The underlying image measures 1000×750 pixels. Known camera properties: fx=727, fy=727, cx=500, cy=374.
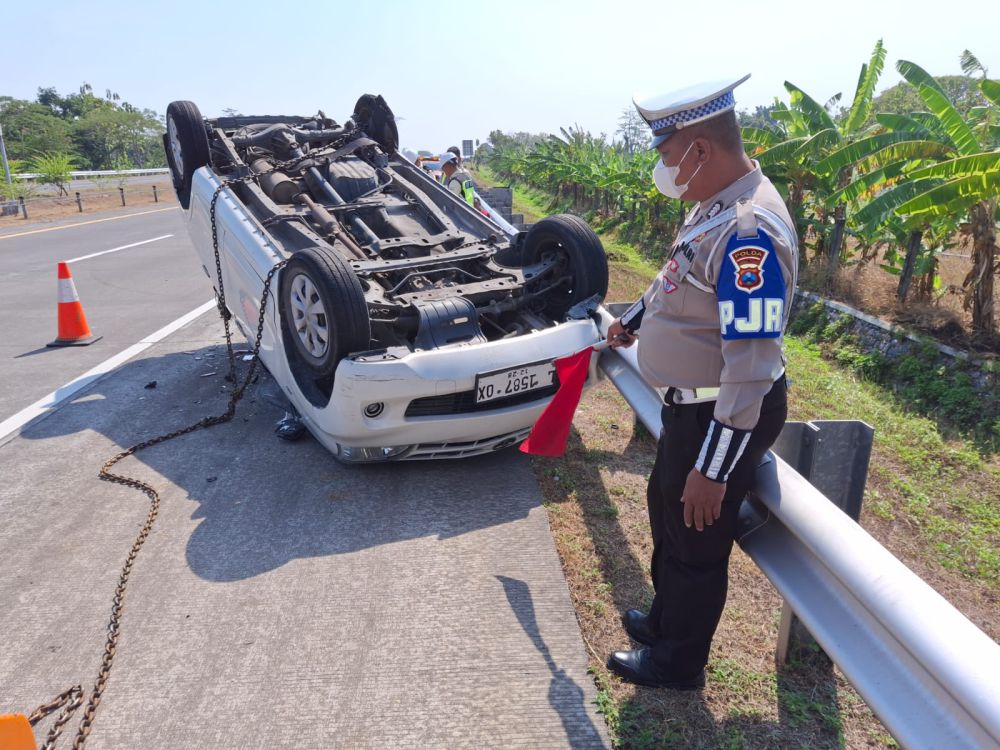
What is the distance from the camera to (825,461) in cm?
267

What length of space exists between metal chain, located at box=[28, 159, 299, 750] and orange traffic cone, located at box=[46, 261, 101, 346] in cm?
244

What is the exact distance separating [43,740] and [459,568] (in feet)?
5.76

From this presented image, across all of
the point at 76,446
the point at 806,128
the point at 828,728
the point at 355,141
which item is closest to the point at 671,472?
the point at 828,728

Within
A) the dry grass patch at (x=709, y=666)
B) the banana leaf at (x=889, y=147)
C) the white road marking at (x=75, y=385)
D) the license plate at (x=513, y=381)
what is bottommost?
the dry grass patch at (x=709, y=666)

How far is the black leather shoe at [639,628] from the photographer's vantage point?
2902mm

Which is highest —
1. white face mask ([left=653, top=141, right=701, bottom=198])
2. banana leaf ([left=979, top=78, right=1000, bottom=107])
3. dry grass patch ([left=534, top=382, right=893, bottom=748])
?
banana leaf ([left=979, top=78, right=1000, bottom=107])

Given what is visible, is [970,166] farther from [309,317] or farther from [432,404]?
[309,317]

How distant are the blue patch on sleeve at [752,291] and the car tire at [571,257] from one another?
281cm

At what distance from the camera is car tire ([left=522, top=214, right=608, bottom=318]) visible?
16.4 feet

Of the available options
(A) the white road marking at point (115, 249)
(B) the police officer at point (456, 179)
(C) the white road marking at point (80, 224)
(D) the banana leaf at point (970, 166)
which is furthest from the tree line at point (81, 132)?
(D) the banana leaf at point (970, 166)

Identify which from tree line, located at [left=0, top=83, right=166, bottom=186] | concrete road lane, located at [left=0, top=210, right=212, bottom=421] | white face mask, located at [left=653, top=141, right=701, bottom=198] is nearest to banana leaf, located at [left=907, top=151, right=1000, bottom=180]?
white face mask, located at [left=653, top=141, right=701, bottom=198]

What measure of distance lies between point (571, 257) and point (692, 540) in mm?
2917

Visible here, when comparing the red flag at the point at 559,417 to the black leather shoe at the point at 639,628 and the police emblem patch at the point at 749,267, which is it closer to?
the black leather shoe at the point at 639,628

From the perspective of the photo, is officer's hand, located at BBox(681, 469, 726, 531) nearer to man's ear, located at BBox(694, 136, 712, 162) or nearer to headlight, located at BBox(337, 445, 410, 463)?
man's ear, located at BBox(694, 136, 712, 162)
